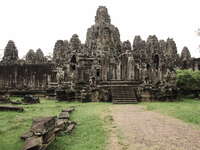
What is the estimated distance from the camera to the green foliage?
21425 mm

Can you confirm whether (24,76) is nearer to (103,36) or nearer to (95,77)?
(95,77)

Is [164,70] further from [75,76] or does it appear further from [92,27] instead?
[92,27]

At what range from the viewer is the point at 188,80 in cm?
2164

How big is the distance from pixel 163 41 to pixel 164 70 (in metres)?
18.6

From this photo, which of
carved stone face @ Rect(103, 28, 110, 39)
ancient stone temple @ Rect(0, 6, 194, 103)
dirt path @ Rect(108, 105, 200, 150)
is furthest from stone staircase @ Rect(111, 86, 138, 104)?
carved stone face @ Rect(103, 28, 110, 39)

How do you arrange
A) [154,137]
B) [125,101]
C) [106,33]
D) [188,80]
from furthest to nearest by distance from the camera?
[106,33], [188,80], [125,101], [154,137]

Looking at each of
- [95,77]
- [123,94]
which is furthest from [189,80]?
[95,77]

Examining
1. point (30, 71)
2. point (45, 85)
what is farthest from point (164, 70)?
point (30, 71)

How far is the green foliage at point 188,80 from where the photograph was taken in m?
21.4

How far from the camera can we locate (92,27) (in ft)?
123

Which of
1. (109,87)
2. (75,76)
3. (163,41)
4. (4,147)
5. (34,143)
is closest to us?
(34,143)

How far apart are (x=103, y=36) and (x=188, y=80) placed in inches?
676

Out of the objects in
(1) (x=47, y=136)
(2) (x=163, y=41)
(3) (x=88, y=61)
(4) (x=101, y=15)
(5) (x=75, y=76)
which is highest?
(4) (x=101, y=15)

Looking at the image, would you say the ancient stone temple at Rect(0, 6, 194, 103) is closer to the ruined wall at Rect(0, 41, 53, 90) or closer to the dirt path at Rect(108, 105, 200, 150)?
the ruined wall at Rect(0, 41, 53, 90)
